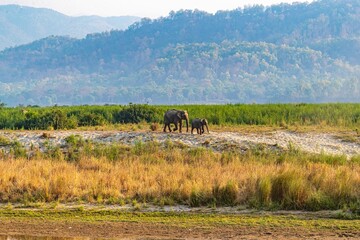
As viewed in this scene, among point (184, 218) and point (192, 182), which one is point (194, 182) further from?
point (184, 218)

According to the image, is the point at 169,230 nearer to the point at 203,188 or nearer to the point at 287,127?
the point at 203,188

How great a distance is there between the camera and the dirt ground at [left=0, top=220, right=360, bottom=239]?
40.6 feet

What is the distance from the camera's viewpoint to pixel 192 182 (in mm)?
16469

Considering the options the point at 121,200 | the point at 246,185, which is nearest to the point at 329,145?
the point at 246,185

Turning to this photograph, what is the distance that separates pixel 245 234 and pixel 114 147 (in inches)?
500

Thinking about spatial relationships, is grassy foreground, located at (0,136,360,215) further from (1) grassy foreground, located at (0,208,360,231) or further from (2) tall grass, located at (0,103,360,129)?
(2) tall grass, located at (0,103,360,129)

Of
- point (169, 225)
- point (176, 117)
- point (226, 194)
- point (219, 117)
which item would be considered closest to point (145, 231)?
point (169, 225)

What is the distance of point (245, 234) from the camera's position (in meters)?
12.5

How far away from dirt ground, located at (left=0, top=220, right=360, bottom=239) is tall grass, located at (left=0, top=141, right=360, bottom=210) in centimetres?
194

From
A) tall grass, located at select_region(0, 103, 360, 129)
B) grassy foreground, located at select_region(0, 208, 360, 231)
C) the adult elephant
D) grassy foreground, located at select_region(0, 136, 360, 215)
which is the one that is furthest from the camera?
tall grass, located at select_region(0, 103, 360, 129)

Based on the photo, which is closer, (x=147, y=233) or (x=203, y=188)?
(x=147, y=233)

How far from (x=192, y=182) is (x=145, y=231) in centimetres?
374

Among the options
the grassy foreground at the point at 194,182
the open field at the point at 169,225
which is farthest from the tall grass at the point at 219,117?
the open field at the point at 169,225

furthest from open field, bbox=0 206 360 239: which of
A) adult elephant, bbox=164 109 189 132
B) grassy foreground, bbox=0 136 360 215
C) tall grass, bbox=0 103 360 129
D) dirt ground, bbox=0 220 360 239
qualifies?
tall grass, bbox=0 103 360 129
